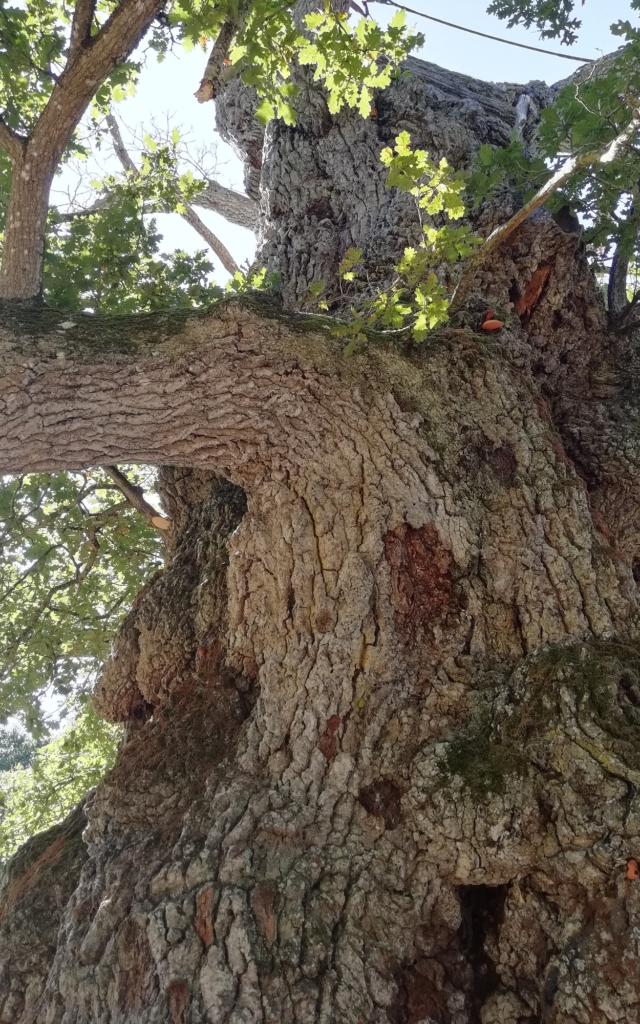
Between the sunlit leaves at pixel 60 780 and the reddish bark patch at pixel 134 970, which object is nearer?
the reddish bark patch at pixel 134 970

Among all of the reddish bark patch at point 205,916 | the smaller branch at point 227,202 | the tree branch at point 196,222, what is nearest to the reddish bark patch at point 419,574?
the reddish bark patch at point 205,916

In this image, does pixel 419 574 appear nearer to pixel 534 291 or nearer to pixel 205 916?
pixel 205 916

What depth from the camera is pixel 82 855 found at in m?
3.08

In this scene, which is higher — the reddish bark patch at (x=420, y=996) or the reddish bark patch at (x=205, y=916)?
the reddish bark patch at (x=205, y=916)

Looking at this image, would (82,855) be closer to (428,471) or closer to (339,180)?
(428,471)

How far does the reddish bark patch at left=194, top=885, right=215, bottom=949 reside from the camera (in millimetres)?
2234

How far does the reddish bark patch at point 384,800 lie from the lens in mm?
2461

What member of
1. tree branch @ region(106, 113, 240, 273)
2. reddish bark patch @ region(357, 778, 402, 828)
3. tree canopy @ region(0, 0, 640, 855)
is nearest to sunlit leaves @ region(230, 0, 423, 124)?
tree canopy @ region(0, 0, 640, 855)

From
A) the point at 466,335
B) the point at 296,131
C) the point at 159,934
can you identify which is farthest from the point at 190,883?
the point at 296,131

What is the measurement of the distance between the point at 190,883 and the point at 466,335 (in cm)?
264

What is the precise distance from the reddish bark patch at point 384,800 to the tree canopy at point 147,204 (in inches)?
70.3

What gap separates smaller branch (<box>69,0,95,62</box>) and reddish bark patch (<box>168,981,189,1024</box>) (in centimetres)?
377

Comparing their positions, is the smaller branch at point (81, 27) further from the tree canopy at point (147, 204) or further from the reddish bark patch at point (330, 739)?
the reddish bark patch at point (330, 739)

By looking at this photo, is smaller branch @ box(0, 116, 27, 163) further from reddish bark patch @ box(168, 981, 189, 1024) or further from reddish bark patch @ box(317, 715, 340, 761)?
reddish bark patch @ box(168, 981, 189, 1024)
